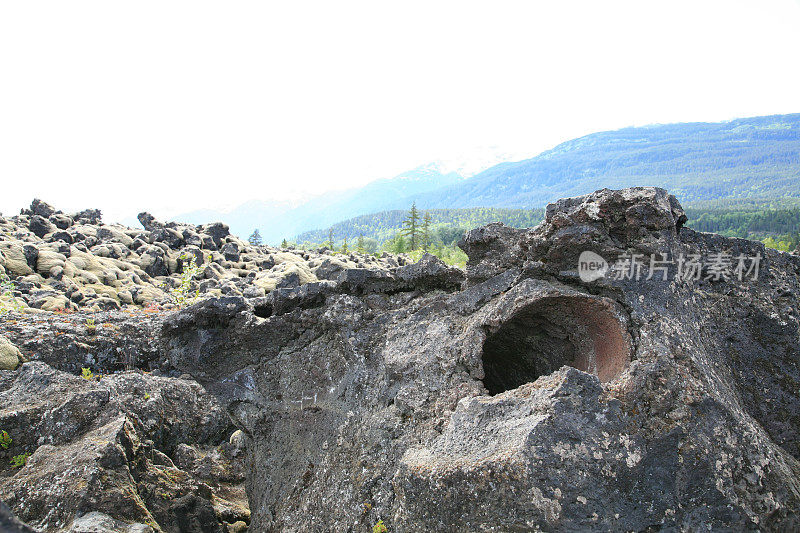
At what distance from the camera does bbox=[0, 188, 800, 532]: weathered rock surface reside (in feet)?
18.0

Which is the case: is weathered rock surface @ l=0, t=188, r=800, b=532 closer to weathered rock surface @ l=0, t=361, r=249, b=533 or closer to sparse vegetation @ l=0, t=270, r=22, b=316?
weathered rock surface @ l=0, t=361, r=249, b=533

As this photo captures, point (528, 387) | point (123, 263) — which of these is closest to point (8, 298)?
point (123, 263)

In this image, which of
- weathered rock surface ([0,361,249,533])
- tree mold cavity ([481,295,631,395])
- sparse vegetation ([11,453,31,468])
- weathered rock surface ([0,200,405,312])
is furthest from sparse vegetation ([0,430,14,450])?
weathered rock surface ([0,200,405,312])

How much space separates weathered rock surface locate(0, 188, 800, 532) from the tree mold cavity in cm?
4

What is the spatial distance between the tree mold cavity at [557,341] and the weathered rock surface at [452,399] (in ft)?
0.12

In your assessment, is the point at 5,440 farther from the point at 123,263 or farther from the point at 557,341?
the point at 123,263

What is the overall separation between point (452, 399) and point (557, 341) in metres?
2.39

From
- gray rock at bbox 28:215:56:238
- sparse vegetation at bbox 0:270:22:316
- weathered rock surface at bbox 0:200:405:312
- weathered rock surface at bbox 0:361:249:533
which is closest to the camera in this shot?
weathered rock surface at bbox 0:361:249:533

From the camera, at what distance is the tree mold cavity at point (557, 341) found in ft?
22.9

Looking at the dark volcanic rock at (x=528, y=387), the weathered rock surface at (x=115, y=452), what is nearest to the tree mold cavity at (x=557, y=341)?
the dark volcanic rock at (x=528, y=387)

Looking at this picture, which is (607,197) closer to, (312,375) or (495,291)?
(495,291)

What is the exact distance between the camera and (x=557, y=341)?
8.20m

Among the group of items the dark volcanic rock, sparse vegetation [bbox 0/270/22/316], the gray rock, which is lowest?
the dark volcanic rock

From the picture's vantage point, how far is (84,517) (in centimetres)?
571
